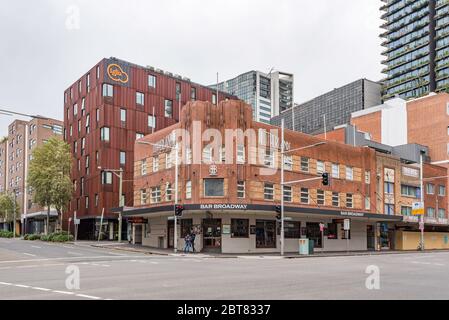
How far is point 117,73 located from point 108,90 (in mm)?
2699

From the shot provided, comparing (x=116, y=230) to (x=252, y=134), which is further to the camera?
(x=116, y=230)

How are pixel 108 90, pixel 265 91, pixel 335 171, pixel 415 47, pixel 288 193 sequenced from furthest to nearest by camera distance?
pixel 265 91, pixel 415 47, pixel 108 90, pixel 335 171, pixel 288 193

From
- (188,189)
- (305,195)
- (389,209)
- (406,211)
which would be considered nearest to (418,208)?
(389,209)

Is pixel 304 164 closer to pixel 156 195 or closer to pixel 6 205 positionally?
pixel 156 195

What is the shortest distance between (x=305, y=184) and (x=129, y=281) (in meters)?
33.4

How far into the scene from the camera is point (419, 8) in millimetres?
133250

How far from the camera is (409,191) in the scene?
62844 millimetres

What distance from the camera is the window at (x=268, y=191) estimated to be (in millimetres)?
44934

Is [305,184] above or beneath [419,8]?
beneath

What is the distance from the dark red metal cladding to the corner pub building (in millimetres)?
14532

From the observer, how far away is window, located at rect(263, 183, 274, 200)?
44934 millimetres

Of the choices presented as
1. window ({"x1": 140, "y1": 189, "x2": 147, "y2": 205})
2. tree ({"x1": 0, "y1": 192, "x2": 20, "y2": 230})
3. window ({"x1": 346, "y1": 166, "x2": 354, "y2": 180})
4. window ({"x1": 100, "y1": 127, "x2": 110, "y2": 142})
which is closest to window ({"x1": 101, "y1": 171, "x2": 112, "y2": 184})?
window ({"x1": 100, "y1": 127, "x2": 110, "y2": 142})
